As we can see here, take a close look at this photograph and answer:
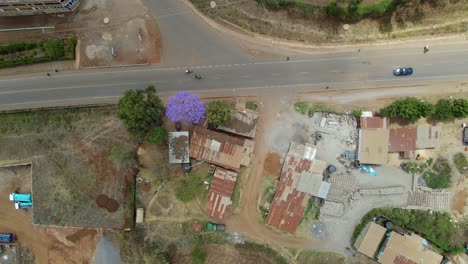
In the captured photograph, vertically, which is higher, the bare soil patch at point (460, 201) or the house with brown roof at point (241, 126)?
the house with brown roof at point (241, 126)

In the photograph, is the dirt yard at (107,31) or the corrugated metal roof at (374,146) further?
the dirt yard at (107,31)

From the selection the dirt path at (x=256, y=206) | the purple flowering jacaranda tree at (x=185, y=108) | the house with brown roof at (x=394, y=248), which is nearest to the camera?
the purple flowering jacaranda tree at (x=185, y=108)

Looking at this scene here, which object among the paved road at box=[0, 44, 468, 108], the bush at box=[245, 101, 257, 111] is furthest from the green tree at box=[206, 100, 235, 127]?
the paved road at box=[0, 44, 468, 108]

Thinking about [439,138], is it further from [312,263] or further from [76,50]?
[76,50]

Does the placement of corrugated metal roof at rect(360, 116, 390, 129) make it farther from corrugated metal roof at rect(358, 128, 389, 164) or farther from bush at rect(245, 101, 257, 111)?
bush at rect(245, 101, 257, 111)

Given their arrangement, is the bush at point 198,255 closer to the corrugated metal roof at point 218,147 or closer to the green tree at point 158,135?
the corrugated metal roof at point 218,147

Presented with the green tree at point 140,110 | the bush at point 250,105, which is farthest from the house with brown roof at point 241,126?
the green tree at point 140,110
